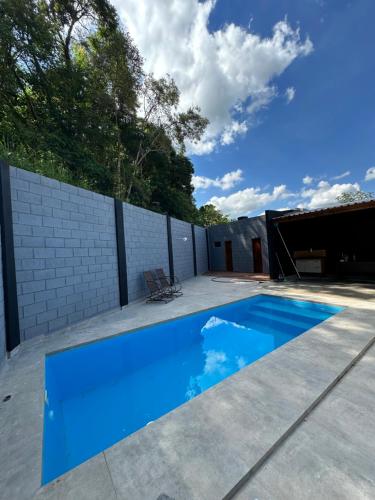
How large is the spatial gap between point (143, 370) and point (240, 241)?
9.56 m

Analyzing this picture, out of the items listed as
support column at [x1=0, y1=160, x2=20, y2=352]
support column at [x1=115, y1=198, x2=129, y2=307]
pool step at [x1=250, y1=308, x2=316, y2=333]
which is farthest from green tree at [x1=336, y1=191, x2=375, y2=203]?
support column at [x1=0, y1=160, x2=20, y2=352]

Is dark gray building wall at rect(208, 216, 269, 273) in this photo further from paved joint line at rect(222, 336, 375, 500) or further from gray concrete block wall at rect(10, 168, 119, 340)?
paved joint line at rect(222, 336, 375, 500)

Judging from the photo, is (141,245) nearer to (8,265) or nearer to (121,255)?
(121,255)

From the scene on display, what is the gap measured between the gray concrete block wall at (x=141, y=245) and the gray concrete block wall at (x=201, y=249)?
3.96 meters

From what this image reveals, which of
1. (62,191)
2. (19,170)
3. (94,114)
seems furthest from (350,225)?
(94,114)

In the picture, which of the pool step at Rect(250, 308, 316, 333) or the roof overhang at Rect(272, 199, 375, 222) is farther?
the roof overhang at Rect(272, 199, 375, 222)

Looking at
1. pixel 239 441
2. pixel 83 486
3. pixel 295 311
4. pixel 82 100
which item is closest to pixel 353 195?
pixel 295 311

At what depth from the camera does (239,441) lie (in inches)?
55.3

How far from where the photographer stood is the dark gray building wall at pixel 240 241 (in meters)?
10.6

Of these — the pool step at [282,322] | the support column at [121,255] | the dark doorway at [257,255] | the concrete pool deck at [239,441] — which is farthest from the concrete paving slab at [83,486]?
the dark doorway at [257,255]

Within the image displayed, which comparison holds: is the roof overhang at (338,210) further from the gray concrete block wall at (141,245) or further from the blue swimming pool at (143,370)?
the gray concrete block wall at (141,245)

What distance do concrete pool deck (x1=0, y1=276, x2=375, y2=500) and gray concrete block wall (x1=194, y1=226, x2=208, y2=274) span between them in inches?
375

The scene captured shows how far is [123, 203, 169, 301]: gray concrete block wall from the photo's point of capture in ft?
20.0

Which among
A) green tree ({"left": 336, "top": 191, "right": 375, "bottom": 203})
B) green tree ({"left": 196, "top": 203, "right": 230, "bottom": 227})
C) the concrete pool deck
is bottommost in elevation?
the concrete pool deck
